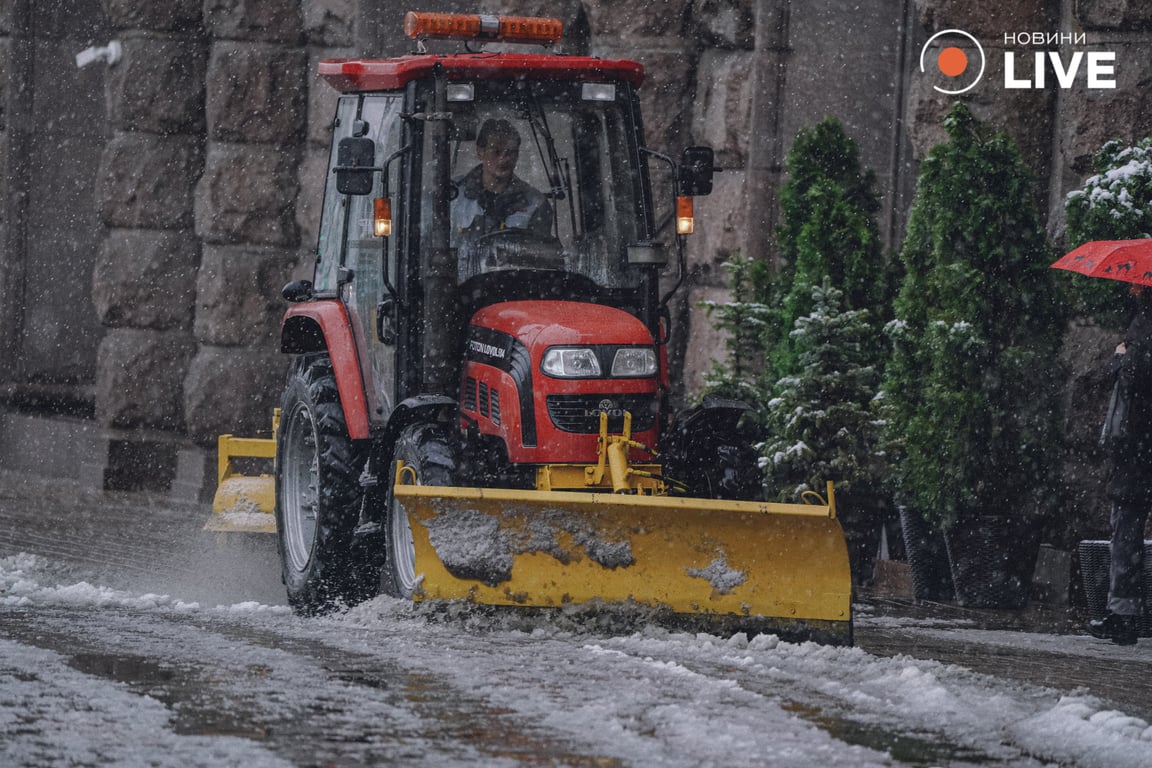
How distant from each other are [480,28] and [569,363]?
1.81m

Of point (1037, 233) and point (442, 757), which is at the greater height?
point (1037, 233)

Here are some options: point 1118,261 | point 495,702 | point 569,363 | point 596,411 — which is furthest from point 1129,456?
point 495,702

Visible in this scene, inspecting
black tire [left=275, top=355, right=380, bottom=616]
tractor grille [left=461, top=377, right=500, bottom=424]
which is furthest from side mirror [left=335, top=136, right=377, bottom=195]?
black tire [left=275, top=355, right=380, bottom=616]

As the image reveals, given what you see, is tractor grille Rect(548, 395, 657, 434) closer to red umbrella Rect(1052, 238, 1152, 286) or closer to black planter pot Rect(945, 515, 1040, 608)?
red umbrella Rect(1052, 238, 1152, 286)

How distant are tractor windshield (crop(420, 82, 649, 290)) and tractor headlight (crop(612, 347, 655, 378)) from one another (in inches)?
23.7

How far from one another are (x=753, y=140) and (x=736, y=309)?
186cm

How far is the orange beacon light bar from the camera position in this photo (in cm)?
939

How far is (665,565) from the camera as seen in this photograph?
28.3ft

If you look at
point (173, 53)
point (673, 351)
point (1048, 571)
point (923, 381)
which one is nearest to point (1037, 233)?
point (923, 381)

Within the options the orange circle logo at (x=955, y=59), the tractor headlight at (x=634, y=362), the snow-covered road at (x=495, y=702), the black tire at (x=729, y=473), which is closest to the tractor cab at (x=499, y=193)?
the tractor headlight at (x=634, y=362)

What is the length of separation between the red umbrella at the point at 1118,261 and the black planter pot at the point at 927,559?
2.22 meters

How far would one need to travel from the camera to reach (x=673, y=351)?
1492 centimetres

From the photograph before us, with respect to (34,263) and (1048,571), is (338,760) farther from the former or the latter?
(34,263)

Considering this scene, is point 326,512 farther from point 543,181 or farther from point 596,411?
point 543,181
